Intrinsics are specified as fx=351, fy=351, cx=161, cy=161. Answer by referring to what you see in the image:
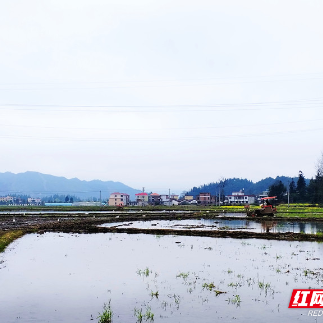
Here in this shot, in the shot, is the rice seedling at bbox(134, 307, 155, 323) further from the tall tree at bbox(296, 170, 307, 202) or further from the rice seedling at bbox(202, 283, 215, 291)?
the tall tree at bbox(296, 170, 307, 202)

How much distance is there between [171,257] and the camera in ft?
62.5

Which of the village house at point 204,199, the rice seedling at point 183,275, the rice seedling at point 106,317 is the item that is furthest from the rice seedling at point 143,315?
the village house at point 204,199

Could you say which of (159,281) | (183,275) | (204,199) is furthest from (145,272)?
(204,199)

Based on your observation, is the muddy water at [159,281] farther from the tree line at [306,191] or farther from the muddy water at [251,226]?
the tree line at [306,191]

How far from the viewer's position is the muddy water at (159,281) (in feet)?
34.0

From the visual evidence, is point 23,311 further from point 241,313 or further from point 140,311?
point 241,313

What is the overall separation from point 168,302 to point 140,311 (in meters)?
1.18

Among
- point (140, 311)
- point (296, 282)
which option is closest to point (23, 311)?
point (140, 311)

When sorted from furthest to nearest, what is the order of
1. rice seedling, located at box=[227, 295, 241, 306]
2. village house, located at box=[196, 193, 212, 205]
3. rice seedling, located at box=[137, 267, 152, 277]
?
village house, located at box=[196, 193, 212, 205] < rice seedling, located at box=[137, 267, 152, 277] < rice seedling, located at box=[227, 295, 241, 306]

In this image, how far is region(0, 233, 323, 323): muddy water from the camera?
1037cm

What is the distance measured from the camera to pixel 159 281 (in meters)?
13.8

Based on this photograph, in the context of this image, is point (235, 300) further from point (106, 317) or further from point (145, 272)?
point (145, 272)

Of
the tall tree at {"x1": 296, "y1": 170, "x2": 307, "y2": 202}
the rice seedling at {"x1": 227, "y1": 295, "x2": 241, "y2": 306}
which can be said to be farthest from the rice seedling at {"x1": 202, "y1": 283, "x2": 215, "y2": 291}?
the tall tree at {"x1": 296, "y1": 170, "x2": 307, "y2": 202}

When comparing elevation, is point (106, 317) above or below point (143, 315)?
above
